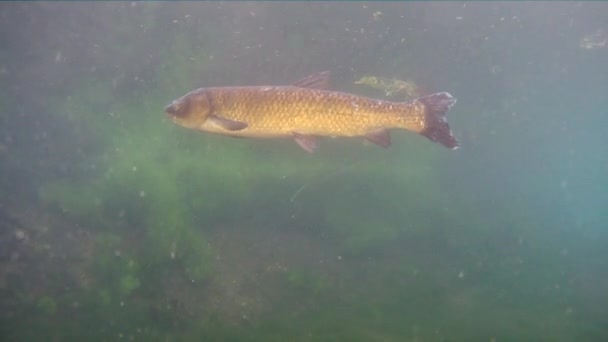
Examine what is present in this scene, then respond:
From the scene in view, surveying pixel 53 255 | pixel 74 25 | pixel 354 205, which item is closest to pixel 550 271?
pixel 354 205

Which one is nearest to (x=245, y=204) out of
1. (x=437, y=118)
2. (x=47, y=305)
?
(x=47, y=305)

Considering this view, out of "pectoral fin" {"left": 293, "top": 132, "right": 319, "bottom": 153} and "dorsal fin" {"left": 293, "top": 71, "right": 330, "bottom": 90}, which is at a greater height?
"dorsal fin" {"left": 293, "top": 71, "right": 330, "bottom": 90}

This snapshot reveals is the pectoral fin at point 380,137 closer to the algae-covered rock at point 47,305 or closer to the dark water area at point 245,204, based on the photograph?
the dark water area at point 245,204

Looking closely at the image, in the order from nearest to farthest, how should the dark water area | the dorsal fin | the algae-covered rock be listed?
the dorsal fin → the algae-covered rock → the dark water area

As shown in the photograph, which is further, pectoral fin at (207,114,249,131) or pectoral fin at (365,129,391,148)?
pectoral fin at (365,129,391,148)

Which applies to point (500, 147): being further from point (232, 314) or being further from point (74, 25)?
point (74, 25)

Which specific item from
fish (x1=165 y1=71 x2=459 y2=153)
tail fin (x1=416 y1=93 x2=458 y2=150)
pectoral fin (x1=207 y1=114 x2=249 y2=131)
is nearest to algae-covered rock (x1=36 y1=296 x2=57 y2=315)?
fish (x1=165 y1=71 x2=459 y2=153)

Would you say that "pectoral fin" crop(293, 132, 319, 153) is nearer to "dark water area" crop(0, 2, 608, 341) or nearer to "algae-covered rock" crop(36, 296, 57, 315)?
"dark water area" crop(0, 2, 608, 341)

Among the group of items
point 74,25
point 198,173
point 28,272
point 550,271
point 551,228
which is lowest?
point 551,228
